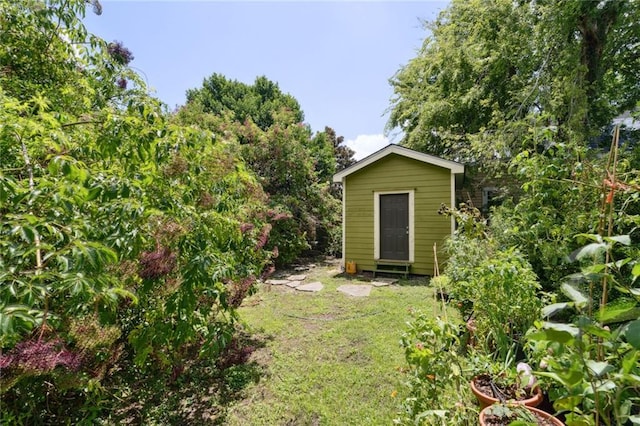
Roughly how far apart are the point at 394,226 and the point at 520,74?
522 centimetres

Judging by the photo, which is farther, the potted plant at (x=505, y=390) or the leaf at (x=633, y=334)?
the potted plant at (x=505, y=390)

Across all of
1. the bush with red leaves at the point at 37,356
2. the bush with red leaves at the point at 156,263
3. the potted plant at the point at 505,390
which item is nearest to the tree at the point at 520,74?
the potted plant at the point at 505,390

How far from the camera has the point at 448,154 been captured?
32.2 feet

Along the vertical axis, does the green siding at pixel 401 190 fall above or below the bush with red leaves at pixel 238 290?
above

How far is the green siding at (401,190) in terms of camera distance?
647cm

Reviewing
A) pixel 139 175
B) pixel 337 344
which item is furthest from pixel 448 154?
pixel 139 175

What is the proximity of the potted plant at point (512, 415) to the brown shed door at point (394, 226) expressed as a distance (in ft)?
17.5

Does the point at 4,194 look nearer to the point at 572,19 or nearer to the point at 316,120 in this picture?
the point at 572,19

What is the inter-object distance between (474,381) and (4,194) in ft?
8.48

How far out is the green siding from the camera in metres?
6.47

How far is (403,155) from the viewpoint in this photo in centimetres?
676

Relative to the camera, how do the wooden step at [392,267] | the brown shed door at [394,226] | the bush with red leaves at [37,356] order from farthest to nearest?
the brown shed door at [394,226]
the wooden step at [392,267]
the bush with red leaves at [37,356]

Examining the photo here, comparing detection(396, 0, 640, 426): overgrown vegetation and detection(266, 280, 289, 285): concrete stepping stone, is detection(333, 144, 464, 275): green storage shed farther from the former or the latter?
detection(266, 280, 289, 285): concrete stepping stone

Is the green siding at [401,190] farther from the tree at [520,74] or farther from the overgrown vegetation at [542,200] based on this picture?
the tree at [520,74]
